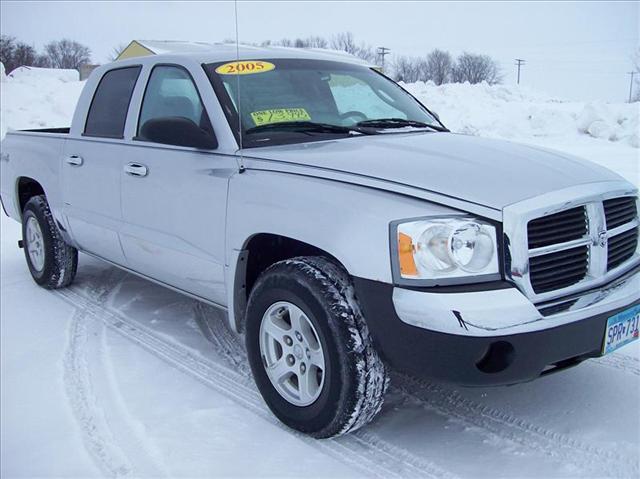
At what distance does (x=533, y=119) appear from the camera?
16.4 metres

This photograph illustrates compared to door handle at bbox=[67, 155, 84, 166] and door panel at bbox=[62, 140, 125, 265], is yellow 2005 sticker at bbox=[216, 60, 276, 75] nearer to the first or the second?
door panel at bbox=[62, 140, 125, 265]

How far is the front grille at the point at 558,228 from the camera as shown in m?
2.45

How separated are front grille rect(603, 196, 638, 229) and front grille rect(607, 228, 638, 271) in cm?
6

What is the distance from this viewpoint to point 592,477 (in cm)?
253

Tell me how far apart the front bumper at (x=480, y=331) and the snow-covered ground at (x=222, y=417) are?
18.2 inches

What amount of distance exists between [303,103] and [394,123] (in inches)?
22.2

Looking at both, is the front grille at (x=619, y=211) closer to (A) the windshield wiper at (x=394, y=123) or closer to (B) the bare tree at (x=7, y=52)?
(A) the windshield wiper at (x=394, y=123)

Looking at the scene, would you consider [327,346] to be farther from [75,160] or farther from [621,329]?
[75,160]

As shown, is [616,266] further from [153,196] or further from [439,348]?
[153,196]

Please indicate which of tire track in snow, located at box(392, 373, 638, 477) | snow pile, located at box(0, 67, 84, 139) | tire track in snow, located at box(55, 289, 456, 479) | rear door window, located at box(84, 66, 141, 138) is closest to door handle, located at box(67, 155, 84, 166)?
rear door window, located at box(84, 66, 141, 138)

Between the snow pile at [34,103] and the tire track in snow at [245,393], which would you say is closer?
the tire track in snow at [245,393]

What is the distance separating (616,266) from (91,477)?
7.87 ft

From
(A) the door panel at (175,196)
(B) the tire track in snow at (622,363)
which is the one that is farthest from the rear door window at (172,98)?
(B) the tire track in snow at (622,363)

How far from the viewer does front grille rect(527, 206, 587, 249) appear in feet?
8.03
